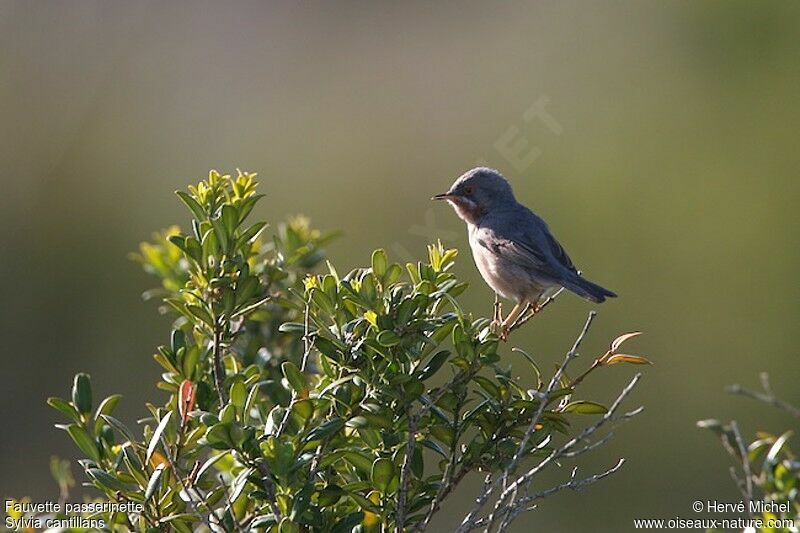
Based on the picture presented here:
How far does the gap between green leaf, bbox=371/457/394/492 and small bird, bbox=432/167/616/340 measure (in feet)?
6.78

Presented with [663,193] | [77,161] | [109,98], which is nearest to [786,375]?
[663,193]

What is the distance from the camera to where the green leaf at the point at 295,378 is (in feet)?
7.45

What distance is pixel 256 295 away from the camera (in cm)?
263

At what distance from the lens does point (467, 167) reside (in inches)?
393

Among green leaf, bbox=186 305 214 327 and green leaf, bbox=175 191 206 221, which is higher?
green leaf, bbox=175 191 206 221

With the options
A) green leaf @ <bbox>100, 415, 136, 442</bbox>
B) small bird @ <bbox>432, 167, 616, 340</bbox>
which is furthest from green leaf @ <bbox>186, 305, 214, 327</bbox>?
small bird @ <bbox>432, 167, 616, 340</bbox>

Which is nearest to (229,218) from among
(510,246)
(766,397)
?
(766,397)

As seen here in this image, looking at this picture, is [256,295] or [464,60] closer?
[256,295]

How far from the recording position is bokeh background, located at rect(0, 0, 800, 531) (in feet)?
28.6

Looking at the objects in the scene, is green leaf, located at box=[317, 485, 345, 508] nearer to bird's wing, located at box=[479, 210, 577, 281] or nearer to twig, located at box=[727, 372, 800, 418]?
twig, located at box=[727, 372, 800, 418]

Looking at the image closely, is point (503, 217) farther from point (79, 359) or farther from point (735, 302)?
point (79, 359)

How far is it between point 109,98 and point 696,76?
7.31 meters

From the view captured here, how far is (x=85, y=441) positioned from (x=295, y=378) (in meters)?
0.50

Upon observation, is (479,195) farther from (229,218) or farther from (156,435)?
(156,435)
